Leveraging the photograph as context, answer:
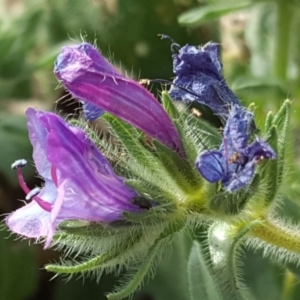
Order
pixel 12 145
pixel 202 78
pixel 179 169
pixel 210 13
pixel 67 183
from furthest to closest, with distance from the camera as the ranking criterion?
1. pixel 12 145
2. pixel 210 13
3. pixel 202 78
4. pixel 179 169
5. pixel 67 183

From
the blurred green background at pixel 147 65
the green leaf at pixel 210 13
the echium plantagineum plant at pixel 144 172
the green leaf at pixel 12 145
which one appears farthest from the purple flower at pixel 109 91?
the green leaf at pixel 12 145

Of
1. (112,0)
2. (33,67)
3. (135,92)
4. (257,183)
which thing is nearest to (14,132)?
(33,67)

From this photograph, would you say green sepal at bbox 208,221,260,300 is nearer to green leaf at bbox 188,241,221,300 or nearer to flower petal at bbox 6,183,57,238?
green leaf at bbox 188,241,221,300

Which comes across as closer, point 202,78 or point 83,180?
point 83,180

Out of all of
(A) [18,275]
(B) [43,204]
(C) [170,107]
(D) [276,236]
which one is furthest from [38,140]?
(A) [18,275]

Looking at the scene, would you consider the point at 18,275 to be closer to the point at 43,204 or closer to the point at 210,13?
the point at 210,13

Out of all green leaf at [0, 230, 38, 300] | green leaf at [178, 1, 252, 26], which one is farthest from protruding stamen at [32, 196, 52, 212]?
green leaf at [0, 230, 38, 300]

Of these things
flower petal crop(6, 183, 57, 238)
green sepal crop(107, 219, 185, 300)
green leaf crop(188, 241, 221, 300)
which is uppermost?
flower petal crop(6, 183, 57, 238)
